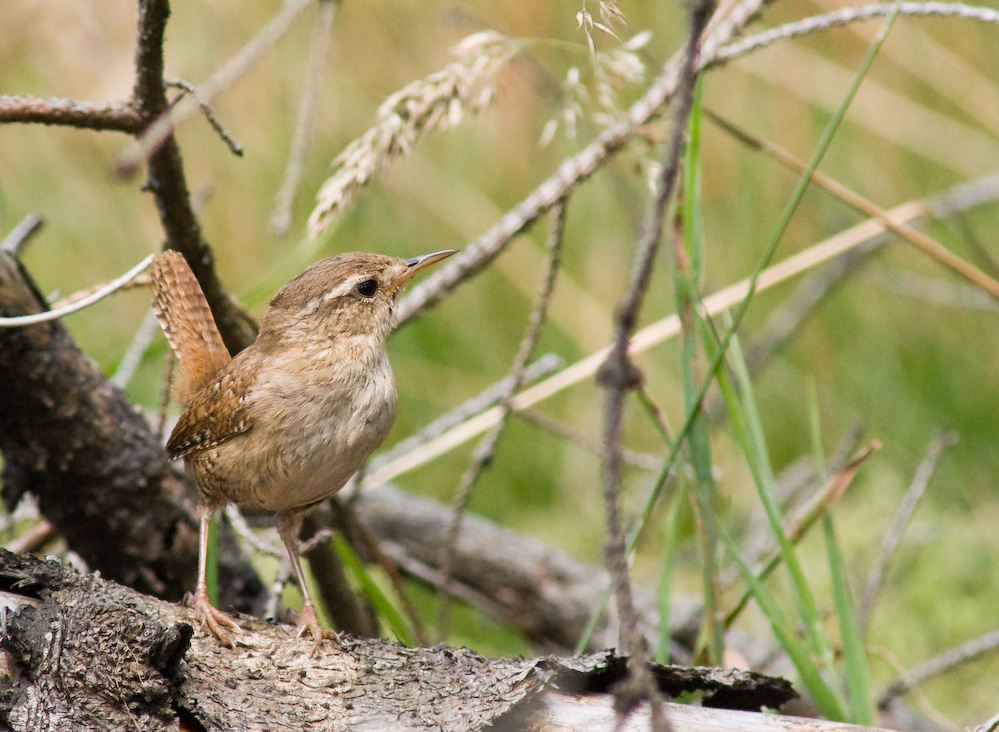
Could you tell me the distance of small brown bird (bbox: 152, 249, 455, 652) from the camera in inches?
85.4

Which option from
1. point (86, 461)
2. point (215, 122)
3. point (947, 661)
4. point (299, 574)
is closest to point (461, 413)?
point (299, 574)

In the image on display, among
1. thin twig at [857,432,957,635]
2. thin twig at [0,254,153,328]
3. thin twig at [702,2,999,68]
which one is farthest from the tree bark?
thin twig at [702,2,999,68]

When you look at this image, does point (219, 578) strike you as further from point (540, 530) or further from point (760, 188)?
point (760, 188)

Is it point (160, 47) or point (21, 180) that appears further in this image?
point (21, 180)

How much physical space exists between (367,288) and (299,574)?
750 mm

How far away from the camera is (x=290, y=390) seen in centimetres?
224

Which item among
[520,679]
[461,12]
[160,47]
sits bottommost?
[520,679]

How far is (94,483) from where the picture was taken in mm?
2357

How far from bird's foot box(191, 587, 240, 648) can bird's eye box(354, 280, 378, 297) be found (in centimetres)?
88

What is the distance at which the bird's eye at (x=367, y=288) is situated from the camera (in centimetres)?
255

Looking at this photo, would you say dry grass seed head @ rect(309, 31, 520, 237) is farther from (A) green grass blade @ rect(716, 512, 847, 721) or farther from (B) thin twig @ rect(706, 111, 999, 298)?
(A) green grass blade @ rect(716, 512, 847, 721)

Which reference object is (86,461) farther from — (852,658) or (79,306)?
(852,658)

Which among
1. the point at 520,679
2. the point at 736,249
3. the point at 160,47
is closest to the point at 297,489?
the point at 520,679

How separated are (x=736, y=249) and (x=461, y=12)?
91.3 inches
